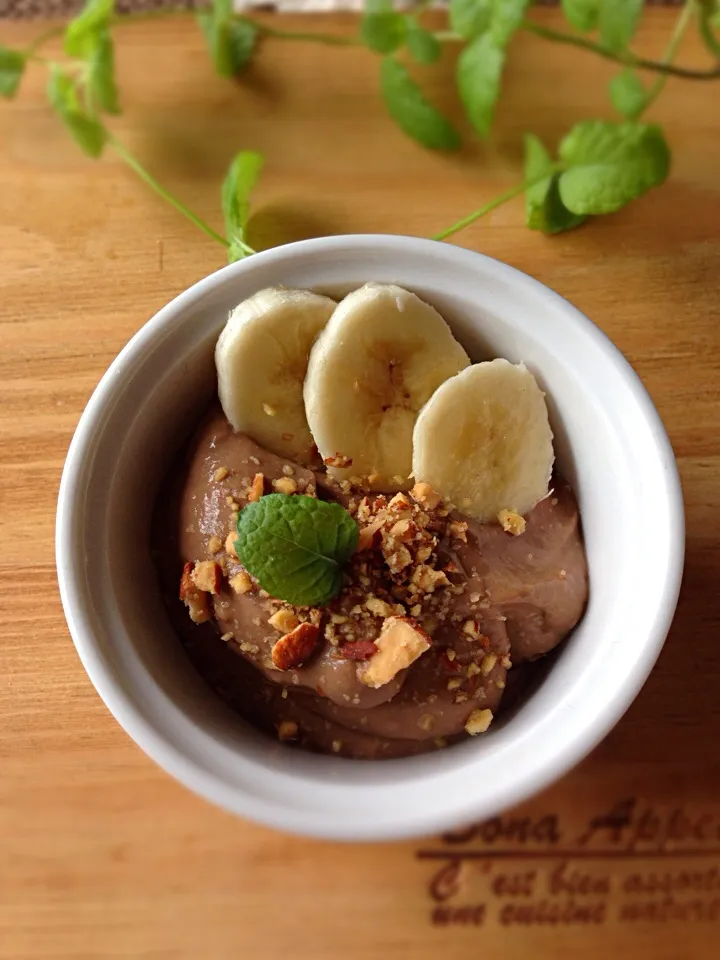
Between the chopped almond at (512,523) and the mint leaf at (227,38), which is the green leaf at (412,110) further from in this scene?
the chopped almond at (512,523)

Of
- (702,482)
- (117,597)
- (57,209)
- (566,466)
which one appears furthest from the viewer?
(57,209)

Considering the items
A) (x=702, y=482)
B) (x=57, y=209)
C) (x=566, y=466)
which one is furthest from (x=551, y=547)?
(x=57, y=209)

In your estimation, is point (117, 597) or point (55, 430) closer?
point (117, 597)

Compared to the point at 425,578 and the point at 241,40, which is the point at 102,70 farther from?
the point at 425,578

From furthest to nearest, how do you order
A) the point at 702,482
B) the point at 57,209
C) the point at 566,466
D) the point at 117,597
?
the point at 57,209, the point at 702,482, the point at 566,466, the point at 117,597

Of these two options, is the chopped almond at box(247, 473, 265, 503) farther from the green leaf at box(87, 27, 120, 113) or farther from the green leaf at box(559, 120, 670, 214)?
the green leaf at box(87, 27, 120, 113)

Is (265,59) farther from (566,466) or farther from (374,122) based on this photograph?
(566,466)

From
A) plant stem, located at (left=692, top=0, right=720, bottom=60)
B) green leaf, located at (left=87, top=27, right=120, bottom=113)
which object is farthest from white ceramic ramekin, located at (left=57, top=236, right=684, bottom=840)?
plant stem, located at (left=692, top=0, right=720, bottom=60)

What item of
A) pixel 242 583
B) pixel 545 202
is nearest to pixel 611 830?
pixel 242 583
